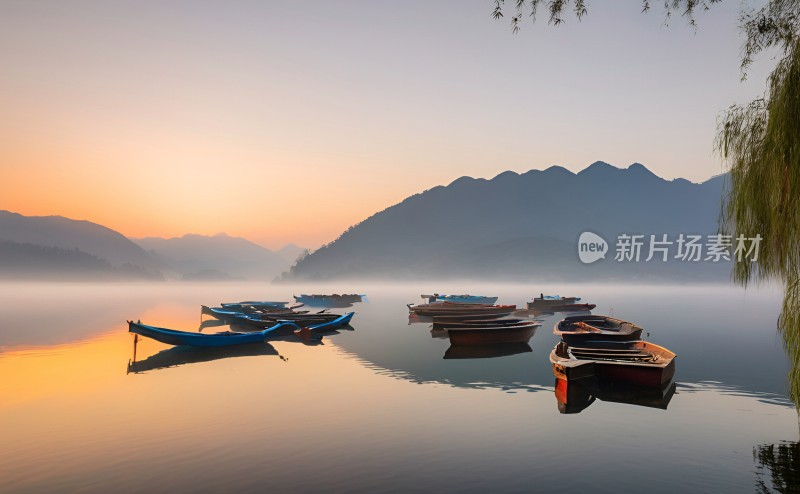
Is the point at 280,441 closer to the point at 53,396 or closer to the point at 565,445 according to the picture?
Result: the point at 565,445

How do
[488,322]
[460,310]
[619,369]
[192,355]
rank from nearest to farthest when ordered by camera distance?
[619,369] → [192,355] → [488,322] → [460,310]

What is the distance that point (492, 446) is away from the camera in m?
14.8

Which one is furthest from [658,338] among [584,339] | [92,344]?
[92,344]

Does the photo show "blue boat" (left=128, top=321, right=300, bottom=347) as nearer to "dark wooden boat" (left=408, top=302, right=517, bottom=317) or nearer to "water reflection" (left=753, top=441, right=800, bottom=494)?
"dark wooden boat" (left=408, top=302, right=517, bottom=317)

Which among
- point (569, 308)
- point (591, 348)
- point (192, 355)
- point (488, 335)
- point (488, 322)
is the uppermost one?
point (591, 348)

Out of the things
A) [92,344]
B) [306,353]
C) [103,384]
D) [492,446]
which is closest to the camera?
[492,446]


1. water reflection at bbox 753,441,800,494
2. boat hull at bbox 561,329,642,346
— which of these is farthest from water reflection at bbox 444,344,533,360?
water reflection at bbox 753,441,800,494

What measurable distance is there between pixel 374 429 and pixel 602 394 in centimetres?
1014

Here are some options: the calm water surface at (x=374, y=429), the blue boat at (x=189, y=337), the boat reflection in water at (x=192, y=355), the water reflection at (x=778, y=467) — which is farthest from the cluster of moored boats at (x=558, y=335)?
the water reflection at (x=778, y=467)

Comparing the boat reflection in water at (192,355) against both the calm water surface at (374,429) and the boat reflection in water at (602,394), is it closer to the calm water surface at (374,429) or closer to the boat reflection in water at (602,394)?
the calm water surface at (374,429)

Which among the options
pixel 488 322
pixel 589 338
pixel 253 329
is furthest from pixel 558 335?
pixel 253 329

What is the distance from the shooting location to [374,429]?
16.6 metres

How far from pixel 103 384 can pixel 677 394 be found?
87.2 feet

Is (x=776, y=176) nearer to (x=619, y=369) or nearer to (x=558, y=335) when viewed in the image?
(x=619, y=369)
